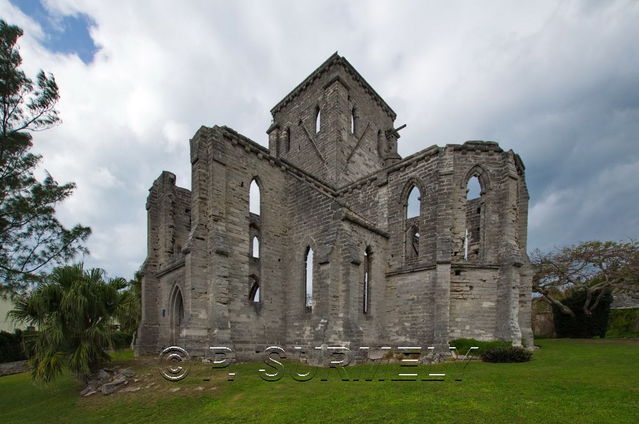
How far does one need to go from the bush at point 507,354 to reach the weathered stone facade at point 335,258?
3.45 feet

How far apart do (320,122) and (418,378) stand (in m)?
17.8

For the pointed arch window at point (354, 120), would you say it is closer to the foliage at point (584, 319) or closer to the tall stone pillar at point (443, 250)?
the tall stone pillar at point (443, 250)

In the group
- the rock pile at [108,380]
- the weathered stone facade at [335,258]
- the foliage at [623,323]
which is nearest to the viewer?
the rock pile at [108,380]

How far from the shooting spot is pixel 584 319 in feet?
73.2

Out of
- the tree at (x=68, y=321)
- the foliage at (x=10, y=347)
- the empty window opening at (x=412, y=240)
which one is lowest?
the foliage at (x=10, y=347)

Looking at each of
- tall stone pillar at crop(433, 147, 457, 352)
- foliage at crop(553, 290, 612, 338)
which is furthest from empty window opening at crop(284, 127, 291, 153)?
foliage at crop(553, 290, 612, 338)

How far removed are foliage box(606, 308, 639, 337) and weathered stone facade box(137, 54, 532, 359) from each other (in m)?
18.6

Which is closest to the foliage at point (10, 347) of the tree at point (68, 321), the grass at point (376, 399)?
the grass at point (376, 399)

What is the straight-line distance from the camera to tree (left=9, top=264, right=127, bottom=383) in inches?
386

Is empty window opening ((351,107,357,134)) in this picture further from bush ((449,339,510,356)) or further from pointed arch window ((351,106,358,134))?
bush ((449,339,510,356))

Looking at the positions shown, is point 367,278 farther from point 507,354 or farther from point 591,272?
point 591,272

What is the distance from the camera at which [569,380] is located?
7.96m

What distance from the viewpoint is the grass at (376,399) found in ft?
19.6

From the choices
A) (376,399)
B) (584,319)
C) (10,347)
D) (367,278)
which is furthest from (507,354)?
(10,347)
